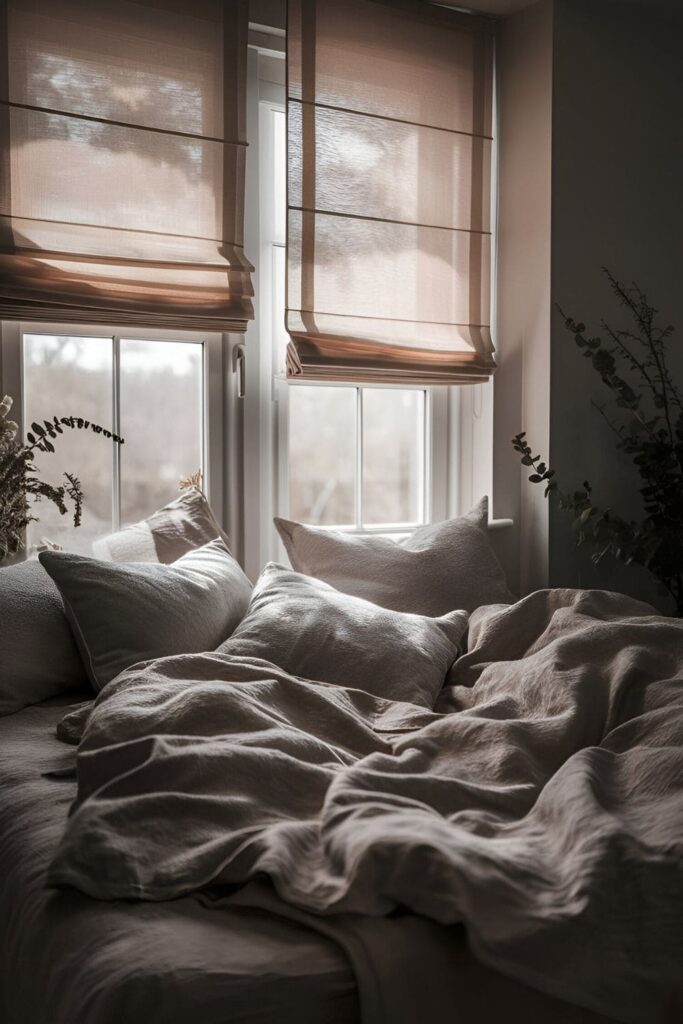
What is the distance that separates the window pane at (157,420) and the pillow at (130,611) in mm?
663

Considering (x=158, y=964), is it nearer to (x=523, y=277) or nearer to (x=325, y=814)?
(x=325, y=814)

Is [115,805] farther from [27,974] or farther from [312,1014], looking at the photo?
[312,1014]

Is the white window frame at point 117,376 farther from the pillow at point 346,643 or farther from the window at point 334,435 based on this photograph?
the pillow at point 346,643

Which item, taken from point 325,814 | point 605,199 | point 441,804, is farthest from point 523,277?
point 325,814

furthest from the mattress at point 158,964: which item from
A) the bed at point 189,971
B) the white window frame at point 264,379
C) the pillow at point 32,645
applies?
the white window frame at point 264,379

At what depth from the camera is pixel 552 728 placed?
6.07 feet

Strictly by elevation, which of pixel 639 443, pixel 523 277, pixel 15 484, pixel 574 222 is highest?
pixel 574 222

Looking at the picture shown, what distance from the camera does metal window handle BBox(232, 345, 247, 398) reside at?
10.4 ft

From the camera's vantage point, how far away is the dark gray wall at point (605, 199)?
3334mm

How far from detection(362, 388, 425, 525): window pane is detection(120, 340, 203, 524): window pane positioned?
2.02ft

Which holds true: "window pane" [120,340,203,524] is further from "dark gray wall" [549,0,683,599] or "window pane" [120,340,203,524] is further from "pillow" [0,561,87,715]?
"dark gray wall" [549,0,683,599]

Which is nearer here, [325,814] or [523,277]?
[325,814]

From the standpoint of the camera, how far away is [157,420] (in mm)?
3105

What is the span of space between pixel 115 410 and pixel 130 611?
92 cm
